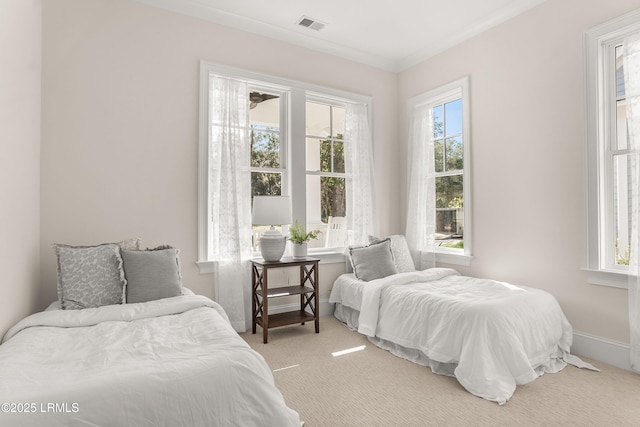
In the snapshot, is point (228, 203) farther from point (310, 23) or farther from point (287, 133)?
point (310, 23)

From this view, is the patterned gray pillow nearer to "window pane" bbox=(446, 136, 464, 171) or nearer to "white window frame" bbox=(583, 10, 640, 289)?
"window pane" bbox=(446, 136, 464, 171)

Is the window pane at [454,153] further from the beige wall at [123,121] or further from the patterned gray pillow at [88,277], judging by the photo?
the patterned gray pillow at [88,277]

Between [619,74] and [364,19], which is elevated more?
[364,19]

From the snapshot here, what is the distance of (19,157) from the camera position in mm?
2271

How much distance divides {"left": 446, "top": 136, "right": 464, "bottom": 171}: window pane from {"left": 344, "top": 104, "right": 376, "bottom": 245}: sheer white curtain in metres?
0.93

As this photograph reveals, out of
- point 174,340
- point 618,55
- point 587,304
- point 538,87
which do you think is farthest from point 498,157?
point 174,340

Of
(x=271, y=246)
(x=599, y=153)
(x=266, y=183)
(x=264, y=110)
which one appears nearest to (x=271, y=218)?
(x=271, y=246)

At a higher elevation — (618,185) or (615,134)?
(615,134)

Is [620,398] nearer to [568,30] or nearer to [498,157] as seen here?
[498,157]

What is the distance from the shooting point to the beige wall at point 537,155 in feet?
9.82

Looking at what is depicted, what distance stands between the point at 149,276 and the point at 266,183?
5.59 feet

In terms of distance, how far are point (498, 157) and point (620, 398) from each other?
2.24 meters

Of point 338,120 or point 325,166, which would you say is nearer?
point 325,166

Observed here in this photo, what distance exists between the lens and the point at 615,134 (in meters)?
2.91
